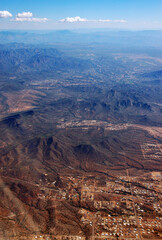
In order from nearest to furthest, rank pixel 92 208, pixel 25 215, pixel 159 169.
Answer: pixel 25 215
pixel 92 208
pixel 159 169

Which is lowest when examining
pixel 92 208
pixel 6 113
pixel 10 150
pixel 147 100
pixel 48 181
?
pixel 92 208

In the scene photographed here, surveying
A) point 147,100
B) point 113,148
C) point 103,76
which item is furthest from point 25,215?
point 103,76

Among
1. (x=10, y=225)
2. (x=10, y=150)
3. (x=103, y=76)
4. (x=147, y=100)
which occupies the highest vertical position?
(x=103, y=76)

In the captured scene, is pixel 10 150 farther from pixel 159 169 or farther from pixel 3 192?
pixel 159 169

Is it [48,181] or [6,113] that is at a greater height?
[6,113]

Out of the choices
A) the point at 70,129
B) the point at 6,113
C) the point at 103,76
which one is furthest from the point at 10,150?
the point at 103,76

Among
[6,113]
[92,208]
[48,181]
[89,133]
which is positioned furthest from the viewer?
[6,113]

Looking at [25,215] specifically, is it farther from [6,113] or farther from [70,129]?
[6,113]

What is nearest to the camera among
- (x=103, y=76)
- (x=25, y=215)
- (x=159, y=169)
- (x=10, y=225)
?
(x=10, y=225)

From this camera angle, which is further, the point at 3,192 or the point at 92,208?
the point at 3,192
